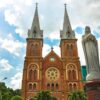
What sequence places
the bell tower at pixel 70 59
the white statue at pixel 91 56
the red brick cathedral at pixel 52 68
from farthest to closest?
the bell tower at pixel 70 59 → the red brick cathedral at pixel 52 68 → the white statue at pixel 91 56

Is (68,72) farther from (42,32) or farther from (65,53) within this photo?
(42,32)

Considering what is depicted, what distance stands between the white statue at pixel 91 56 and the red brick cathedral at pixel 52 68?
31242mm

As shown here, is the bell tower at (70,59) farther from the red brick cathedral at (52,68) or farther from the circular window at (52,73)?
the circular window at (52,73)

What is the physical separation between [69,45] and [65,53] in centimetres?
213

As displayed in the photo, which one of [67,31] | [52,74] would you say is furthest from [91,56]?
[67,31]

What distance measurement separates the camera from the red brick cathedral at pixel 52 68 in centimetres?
4766

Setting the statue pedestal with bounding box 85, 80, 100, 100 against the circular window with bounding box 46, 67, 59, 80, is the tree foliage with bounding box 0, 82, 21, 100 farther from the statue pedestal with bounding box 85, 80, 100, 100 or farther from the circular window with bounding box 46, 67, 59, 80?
the statue pedestal with bounding box 85, 80, 100, 100

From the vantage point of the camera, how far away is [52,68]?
166 ft

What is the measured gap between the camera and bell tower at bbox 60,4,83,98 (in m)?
48.1

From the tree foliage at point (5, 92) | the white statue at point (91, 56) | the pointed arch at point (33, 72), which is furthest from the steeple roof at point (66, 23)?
the white statue at point (91, 56)

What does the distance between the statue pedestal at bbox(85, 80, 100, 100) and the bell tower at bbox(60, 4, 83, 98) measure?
32.4 meters

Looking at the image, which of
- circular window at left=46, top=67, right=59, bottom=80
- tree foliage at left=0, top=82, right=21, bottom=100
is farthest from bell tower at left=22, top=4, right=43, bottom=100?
tree foliage at left=0, top=82, right=21, bottom=100

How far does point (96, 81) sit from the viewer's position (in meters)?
15.4

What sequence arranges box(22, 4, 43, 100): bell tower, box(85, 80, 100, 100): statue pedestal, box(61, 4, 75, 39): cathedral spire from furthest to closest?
box(61, 4, 75, 39): cathedral spire → box(22, 4, 43, 100): bell tower → box(85, 80, 100, 100): statue pedestal
